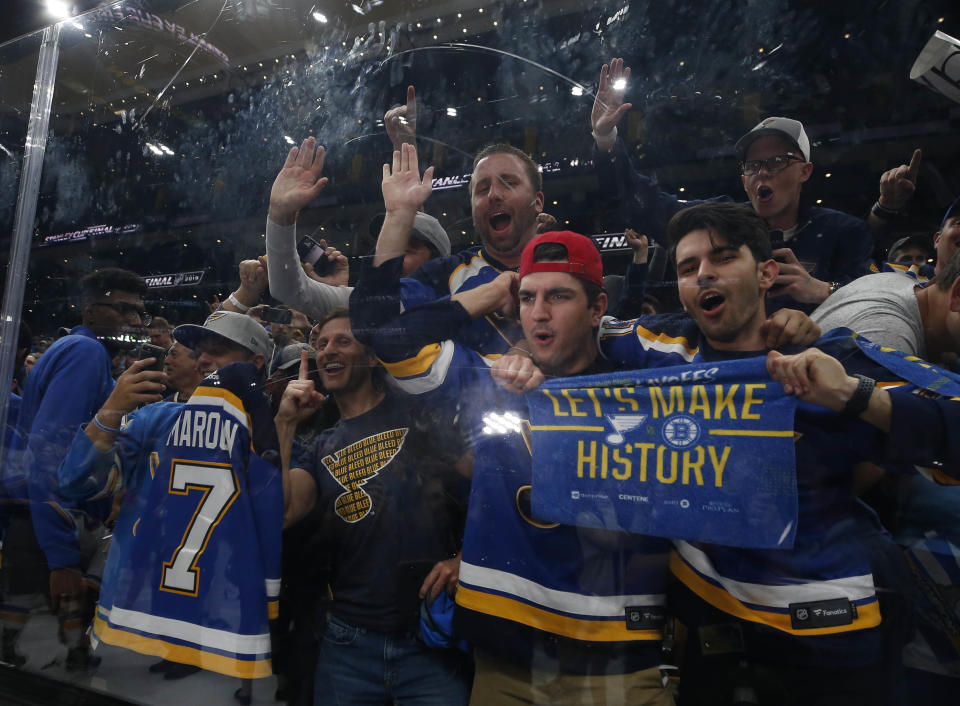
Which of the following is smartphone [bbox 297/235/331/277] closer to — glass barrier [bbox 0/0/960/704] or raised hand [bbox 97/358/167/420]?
glass barrier [bbox 0/0/960/704]

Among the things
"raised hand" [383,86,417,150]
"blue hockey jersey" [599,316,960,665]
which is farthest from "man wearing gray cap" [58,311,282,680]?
"blue hockey jersey" [599,316,960,665]

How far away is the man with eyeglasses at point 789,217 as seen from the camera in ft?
3.40

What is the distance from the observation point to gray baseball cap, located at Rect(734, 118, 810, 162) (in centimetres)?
108

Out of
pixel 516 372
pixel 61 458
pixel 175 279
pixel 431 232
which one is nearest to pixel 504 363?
pixel 516 372

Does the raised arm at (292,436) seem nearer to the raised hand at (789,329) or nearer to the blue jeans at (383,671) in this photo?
the blue jeans at (383,671)

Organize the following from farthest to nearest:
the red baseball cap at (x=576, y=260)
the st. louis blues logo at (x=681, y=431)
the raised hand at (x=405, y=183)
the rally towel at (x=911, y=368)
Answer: the raised hand at (x=405, y=183), the red baseball cap at (x=576, y=260), the st. louis blues logo at (x=681, y=431), the rally towel at (x=911, y=368)

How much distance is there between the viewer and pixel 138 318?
Answer: 1.80 meters

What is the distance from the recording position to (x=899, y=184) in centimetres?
102

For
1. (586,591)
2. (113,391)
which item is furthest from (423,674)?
(113,391)

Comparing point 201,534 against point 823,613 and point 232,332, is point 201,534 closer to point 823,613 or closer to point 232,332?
point 232,332

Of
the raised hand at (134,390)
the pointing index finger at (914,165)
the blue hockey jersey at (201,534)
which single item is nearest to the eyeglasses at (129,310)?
the raised hand at (134,390)

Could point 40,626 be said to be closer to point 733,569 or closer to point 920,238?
point 733,569

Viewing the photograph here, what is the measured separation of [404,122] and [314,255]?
1.35ft

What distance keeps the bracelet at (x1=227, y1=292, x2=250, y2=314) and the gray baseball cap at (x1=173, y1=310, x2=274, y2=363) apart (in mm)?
17
